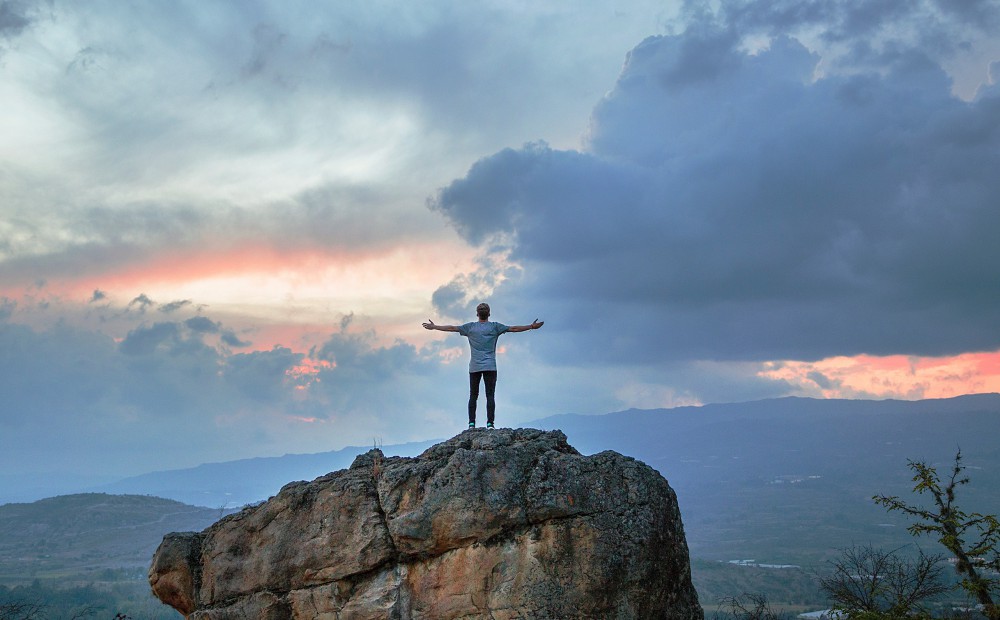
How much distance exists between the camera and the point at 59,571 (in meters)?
177

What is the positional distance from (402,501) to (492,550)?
225cm

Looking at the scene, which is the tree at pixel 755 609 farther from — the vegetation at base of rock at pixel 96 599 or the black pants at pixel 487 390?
the vegetation at base of rock at pixel 96 599

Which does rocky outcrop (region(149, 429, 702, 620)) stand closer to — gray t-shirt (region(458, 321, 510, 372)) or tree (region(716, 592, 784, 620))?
gray t-shirt (region(458, 321, 510, 372))

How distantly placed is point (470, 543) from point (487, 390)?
5.43 m

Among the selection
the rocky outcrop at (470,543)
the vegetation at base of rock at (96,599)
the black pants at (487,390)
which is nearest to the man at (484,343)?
the black pants at (487,390)

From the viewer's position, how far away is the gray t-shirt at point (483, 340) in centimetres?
2120

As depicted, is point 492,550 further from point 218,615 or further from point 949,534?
point 949,534

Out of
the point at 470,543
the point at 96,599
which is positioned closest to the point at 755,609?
the point at 470,543

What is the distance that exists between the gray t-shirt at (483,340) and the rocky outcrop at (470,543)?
2.72 meters

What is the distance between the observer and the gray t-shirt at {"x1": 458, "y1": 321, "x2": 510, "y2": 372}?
21203 millimetres

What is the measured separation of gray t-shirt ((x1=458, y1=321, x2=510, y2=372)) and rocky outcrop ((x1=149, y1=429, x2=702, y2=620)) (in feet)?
8.93

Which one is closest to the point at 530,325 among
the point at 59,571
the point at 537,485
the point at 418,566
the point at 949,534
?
the point at 537,485

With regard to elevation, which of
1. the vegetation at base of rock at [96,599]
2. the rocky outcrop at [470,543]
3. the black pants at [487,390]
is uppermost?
the black pants at [487,390]

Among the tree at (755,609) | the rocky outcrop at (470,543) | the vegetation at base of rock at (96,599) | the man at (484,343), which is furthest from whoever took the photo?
the vegetation at base of rock at (96,599)
